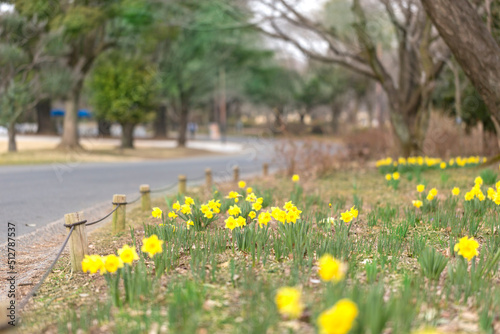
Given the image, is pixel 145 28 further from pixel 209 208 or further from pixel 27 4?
pixel 209 208

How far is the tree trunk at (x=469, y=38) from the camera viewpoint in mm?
8273

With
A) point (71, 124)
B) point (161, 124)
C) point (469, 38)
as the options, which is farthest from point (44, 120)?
point (469, 38)

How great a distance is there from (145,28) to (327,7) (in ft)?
47.1

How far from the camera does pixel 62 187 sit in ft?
40.0

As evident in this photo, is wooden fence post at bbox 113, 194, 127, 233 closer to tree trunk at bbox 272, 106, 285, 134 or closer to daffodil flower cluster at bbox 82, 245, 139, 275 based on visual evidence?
daffodil flower cluster at bbox 82, 245, 139, 275

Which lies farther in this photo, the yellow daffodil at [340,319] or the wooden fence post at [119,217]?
the wooden fence post at [119,217]

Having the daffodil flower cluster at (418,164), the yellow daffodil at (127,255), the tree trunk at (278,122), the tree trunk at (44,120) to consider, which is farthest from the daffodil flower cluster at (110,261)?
the tree trunk at (44,120)

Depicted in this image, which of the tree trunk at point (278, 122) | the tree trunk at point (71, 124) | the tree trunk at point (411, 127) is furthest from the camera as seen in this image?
the tree trunk at point (71, 124)

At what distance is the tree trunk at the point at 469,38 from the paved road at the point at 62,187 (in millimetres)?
6625

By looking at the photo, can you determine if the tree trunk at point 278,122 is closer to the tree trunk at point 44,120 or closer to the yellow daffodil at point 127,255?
the yellow daffodil at point 127,255

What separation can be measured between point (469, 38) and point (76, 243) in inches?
266

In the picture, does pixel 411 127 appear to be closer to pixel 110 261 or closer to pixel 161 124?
pixel 110 261

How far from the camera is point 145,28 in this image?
2420cm

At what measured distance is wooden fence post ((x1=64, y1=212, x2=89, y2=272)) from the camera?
4.81 metres
